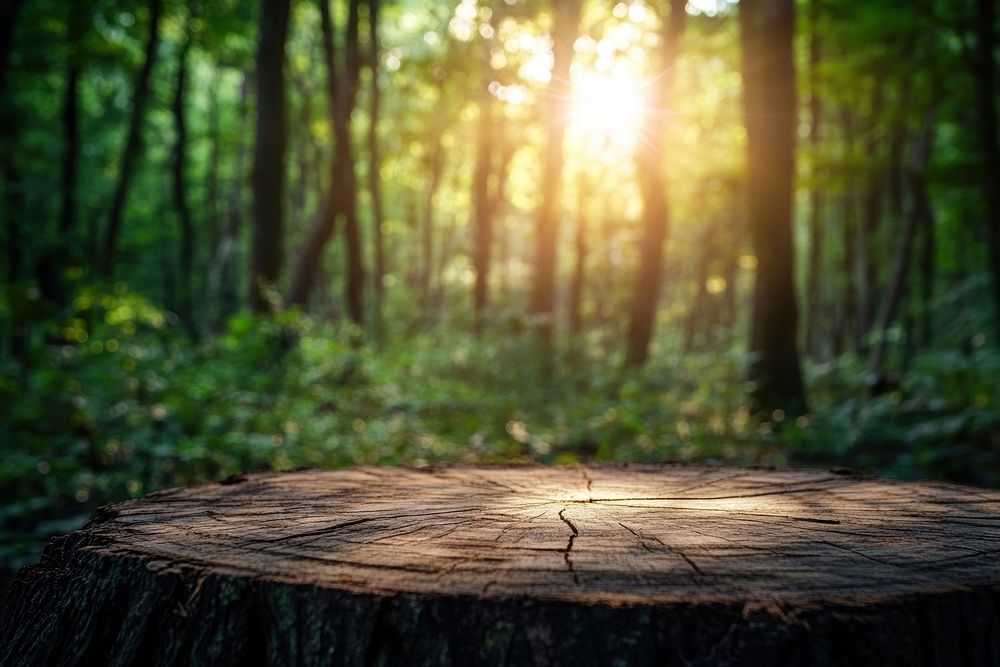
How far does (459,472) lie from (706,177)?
9.13 m

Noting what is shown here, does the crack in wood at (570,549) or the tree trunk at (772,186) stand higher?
the tree trunk at (772,186)

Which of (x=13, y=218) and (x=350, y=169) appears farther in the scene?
(x=13, y=218)

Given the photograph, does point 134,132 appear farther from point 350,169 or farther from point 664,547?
point 664,547

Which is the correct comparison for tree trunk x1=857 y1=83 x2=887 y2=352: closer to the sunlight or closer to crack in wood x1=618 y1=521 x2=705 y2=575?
the sunlight

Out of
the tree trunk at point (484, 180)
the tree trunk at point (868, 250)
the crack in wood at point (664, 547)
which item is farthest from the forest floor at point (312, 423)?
the tree trunk at point (484, 180)

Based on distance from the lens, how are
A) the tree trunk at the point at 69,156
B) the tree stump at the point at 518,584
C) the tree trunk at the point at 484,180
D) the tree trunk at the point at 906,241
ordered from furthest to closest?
the tree trunk at the point at 484,180
the tree trunk at the point at 69,156
the tree trunk at the point at 906,241
the tree stump at the point at 518,584

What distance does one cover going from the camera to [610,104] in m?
15.8

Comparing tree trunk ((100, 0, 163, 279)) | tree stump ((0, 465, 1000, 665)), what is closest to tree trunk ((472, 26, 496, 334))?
tree trunk ((100, 0, 163, 279))

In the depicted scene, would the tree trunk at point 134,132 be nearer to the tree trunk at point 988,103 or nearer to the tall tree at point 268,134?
the tall tree at point 268,134

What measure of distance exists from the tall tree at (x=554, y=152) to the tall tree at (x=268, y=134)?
5904 mm

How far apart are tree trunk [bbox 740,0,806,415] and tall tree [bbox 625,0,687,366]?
5179 mm

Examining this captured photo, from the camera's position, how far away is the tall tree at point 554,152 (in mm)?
14227

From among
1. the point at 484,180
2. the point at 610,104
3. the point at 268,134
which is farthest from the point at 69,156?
the point at 610,104

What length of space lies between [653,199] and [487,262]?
723 cm
